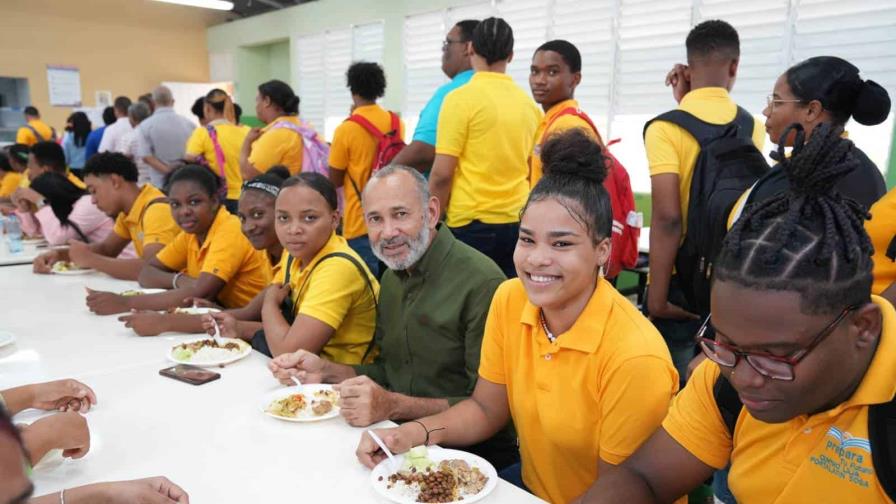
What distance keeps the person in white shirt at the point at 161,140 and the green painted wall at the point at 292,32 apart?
259cm

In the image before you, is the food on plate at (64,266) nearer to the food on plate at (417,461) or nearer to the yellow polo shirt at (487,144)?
the yellow polo shirt at (487,144)

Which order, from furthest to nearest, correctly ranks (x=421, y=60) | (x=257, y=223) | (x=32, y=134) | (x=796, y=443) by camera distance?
1. (x=32, y=134)
2. (x=421, y=60)
3. (x=257, y=223)
4. (x=796, y=443)

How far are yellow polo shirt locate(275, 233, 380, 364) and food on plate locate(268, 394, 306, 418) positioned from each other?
40 cm

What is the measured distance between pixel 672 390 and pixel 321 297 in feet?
3.59

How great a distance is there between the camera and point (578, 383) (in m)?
1.29

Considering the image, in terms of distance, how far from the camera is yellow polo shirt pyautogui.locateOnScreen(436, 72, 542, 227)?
2.77 m

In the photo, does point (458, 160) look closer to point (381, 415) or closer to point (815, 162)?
point (381, 415)

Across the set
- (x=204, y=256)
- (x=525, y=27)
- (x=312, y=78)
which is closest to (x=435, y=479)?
(x=204, y=256)

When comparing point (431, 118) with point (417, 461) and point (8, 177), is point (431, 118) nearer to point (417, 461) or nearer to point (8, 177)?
point (417, 461)

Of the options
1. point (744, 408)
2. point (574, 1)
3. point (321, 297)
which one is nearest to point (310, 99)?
point (574, 1)

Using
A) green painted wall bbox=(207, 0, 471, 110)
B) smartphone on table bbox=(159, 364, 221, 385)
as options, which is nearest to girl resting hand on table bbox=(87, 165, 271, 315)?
smartphone on table bbox=(159, 364, 221, 385)

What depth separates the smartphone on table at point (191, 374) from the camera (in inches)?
67.0

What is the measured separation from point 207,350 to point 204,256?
3.72ft

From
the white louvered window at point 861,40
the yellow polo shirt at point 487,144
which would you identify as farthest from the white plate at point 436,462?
the white louvered window at point 861,40
